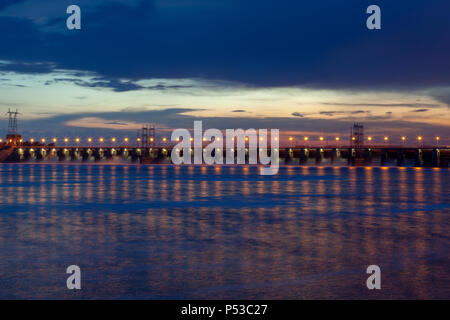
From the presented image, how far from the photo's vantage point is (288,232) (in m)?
14.2

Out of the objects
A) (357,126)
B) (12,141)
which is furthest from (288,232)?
(12,141)

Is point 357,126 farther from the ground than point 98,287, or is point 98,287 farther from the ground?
point 357,126

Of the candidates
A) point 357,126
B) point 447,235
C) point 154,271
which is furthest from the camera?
point 357,126

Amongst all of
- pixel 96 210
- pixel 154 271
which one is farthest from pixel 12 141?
pixel 154 271
